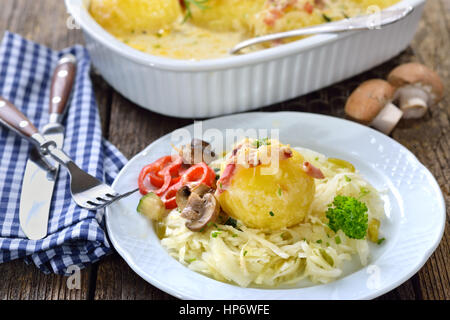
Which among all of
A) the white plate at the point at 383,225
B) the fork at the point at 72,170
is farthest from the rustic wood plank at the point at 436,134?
the fork at the point at 72,170

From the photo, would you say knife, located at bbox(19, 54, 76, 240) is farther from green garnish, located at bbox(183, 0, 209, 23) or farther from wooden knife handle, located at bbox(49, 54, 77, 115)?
green garnish, located at bbox(183, 0, 209, 23)

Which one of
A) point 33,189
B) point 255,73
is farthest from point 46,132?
point 255,73

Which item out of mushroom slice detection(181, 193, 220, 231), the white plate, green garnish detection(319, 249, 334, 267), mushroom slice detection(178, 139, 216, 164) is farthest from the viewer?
mushroom slice detection(178, 139, 216, 164)

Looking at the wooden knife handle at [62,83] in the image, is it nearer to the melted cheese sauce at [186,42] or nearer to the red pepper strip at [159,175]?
the melted cheese sauce at [186,42]

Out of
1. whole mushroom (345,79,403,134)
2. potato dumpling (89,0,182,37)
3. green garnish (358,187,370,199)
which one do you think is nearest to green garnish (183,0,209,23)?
potato dumpling (89,0,182,37)

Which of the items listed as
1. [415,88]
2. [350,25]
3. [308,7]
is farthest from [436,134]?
[308,7]

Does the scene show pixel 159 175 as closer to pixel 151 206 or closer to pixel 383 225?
pixel 151 206
